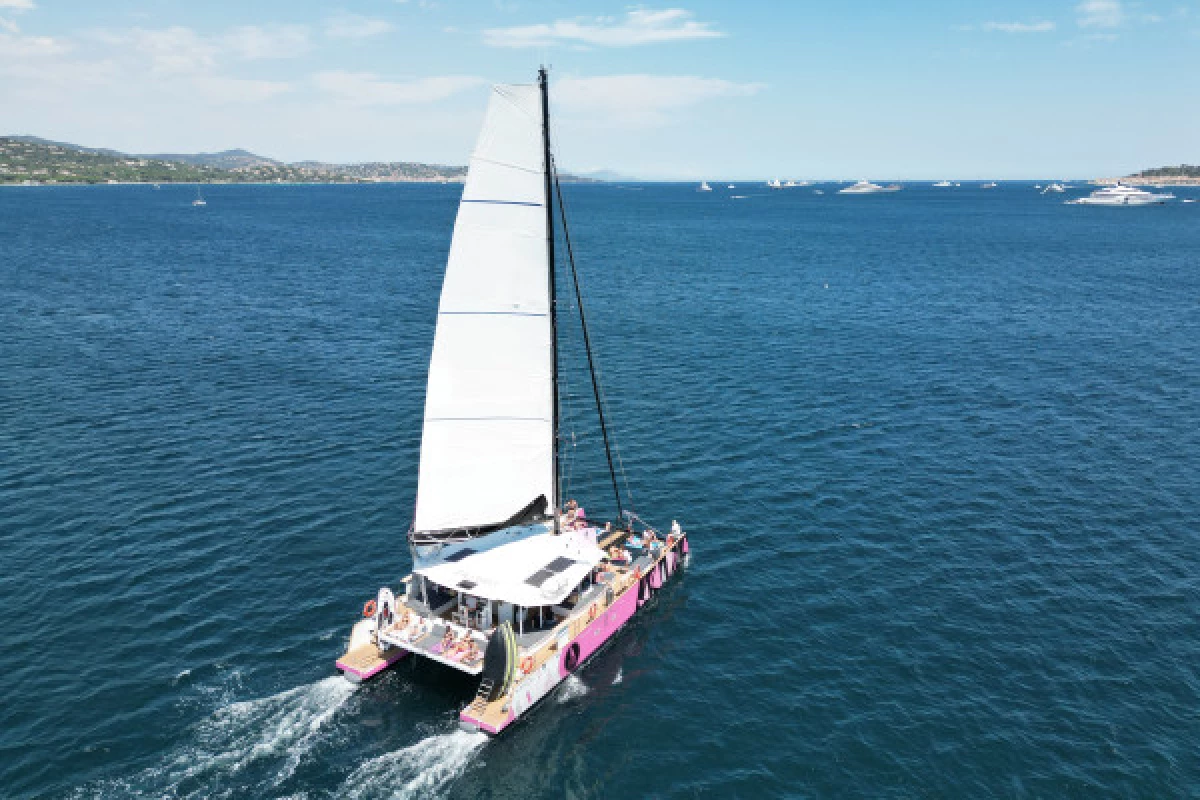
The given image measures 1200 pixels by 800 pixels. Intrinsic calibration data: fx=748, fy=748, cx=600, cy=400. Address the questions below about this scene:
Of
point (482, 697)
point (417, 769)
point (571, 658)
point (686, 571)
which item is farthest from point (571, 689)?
point (686, 571)

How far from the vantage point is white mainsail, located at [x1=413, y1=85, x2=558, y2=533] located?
29406mm

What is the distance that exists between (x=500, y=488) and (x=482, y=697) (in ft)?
30.9

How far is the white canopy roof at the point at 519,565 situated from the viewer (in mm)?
29797

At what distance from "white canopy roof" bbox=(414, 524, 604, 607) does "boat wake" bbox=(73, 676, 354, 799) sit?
19.0ft

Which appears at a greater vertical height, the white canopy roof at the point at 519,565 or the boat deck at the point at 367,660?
the white canopy roof at the point at 519,565

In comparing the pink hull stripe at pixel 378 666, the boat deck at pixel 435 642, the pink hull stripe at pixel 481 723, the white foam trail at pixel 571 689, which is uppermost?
the boat deck at pixel 435 642

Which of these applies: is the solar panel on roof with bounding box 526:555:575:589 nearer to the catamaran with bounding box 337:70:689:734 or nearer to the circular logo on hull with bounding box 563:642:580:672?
the catamaran with bounding box 337:70:689:734

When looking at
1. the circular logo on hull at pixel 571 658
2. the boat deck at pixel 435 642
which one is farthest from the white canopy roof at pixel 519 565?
the circular logo on hull at pixel 571 658

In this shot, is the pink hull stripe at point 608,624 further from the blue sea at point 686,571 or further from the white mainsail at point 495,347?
the white mainsail at point 495,347

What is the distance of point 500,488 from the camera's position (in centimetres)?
3344

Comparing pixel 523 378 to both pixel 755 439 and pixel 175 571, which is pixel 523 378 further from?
pixel 755 439

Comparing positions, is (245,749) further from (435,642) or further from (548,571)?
(548,571)

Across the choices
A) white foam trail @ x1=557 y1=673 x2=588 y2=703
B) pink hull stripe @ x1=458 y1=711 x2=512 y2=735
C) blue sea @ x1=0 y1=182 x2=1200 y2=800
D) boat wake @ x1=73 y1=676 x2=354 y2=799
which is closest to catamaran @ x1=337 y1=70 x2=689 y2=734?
pink hull stripe @ x1=458 y1=711 x2=512 y2=735

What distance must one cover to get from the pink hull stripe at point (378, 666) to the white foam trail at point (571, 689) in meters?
6.55
